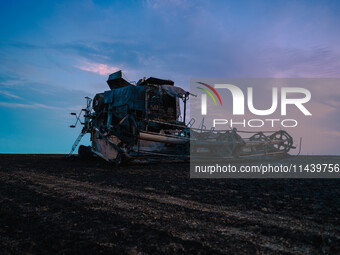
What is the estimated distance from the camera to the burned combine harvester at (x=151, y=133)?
12344 millimetres

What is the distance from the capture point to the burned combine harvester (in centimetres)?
1234

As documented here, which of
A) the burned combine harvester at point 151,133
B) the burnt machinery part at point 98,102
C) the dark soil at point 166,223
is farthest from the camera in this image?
the burnt machinery part at point 98,102

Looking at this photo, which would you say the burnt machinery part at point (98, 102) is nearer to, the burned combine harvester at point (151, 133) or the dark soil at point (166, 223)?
the burned combine harvester at point (151, 133)

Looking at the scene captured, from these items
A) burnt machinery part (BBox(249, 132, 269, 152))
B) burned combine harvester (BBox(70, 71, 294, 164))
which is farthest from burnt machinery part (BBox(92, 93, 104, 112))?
burnt machinery part (BBox(249, 132, 269, 152))

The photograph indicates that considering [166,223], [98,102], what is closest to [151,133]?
[98,102]

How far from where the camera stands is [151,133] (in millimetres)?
12594

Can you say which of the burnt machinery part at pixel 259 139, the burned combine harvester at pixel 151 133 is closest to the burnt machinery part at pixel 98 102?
the burned combine harvester at pixel 151 133

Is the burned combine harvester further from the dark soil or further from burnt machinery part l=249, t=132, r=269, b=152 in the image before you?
the dark soil

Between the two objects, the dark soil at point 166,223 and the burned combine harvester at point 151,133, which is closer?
the dark soil at point 166,223

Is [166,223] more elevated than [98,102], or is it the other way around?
[98,102]

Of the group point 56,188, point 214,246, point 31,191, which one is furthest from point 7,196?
point 214,246

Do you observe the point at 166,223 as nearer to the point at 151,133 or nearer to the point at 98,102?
the point at 151,133

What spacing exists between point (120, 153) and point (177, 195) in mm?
6581

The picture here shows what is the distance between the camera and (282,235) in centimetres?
278
